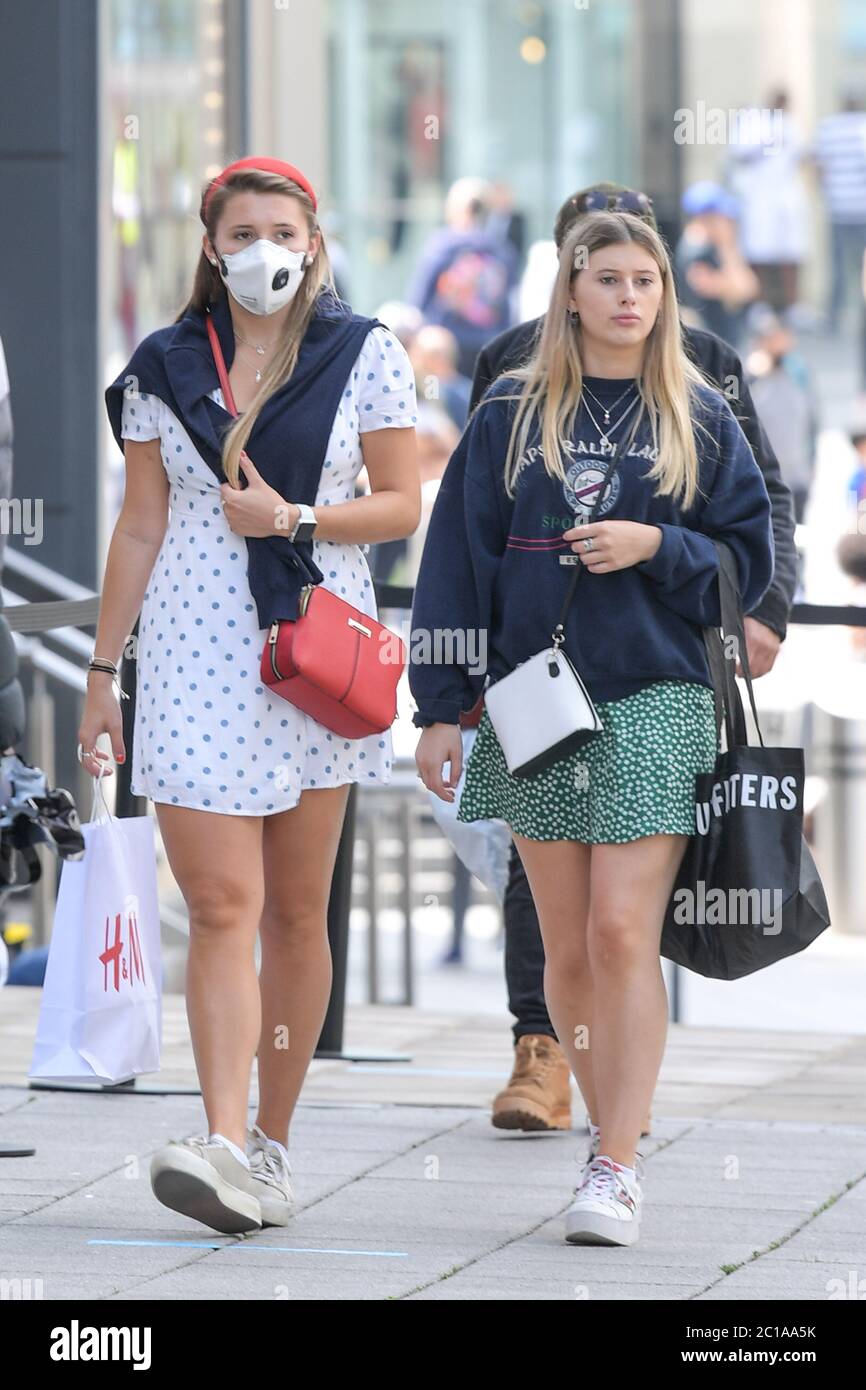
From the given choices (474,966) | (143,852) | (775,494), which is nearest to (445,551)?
(143,852)

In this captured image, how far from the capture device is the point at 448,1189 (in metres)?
4.72

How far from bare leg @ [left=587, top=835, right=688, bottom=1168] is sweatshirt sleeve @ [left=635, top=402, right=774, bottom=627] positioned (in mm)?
416

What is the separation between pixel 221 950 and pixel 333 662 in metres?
0.52

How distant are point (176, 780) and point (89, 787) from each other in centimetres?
464

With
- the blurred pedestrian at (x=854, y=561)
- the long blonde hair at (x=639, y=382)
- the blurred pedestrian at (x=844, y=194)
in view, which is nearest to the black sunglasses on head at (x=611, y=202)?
the long blonde hair at (x=639, y=382)

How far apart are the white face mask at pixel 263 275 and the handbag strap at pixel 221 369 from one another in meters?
0.09

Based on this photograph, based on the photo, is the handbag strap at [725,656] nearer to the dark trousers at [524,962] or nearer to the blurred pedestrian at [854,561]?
the dark trousers at [524,962]

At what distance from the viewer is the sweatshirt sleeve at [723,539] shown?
166 inches

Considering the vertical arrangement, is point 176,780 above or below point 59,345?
below

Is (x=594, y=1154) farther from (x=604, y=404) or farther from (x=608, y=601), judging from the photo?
(x=604, y=404)

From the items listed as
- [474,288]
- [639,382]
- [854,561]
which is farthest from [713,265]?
[639,382]
